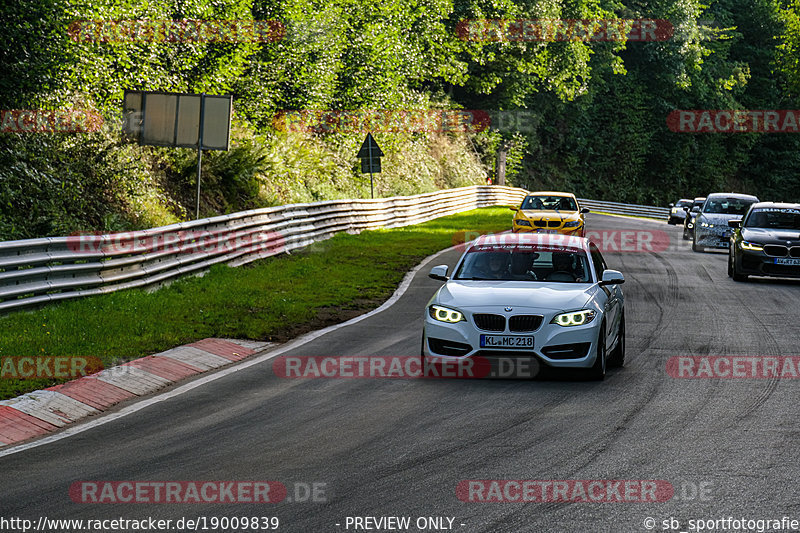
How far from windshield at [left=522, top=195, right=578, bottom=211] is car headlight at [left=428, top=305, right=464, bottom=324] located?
19150 millimetres

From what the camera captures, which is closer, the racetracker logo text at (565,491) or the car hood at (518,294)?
the racetracker logo text at (565,491)

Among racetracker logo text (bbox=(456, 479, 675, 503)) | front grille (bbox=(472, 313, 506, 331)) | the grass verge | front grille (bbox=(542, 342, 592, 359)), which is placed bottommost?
the grass verge

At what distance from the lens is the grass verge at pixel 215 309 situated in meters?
11.2

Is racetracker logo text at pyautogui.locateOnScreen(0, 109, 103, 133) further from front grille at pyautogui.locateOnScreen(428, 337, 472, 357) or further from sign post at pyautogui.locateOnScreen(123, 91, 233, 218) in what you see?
front grille at pyautogui.locateOnScreen(428, 337, 472, 357)

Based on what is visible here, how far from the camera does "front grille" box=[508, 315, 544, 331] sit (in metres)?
10.1

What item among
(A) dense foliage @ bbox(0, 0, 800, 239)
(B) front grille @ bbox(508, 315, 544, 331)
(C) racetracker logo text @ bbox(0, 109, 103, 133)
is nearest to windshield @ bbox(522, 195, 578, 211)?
(A) dense foliage @ bbox(0, 0, 800, 239)

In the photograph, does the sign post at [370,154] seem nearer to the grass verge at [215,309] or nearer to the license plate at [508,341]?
the grass verge at [215,309]

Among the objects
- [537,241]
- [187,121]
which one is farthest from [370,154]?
[537,241]

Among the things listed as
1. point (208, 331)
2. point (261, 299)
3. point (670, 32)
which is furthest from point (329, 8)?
point (670, 32)

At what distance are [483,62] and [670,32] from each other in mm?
21541

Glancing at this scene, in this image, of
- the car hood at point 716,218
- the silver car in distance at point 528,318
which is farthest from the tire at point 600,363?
the car hood at point 716,218

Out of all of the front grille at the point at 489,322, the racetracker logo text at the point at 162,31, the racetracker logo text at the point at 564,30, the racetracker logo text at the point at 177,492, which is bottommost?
the racetracker logo text at the point at 177,492

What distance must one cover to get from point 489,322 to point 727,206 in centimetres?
2205

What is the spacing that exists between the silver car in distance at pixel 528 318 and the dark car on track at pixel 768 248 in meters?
10.9
